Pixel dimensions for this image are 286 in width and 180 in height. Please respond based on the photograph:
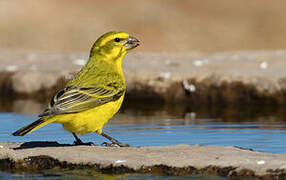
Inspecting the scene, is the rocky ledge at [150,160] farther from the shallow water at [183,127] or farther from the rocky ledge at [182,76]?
the rocky ledge at [182,76]

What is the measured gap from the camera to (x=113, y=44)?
5.77 metres

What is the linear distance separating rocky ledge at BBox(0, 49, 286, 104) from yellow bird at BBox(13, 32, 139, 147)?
102 inches

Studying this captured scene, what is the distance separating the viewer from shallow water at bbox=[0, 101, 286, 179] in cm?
592

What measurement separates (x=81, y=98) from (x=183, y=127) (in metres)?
1.81

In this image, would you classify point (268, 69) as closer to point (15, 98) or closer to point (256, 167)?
point (15, 98)

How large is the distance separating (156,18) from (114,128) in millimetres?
11899

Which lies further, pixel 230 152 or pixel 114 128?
pixel 114 128

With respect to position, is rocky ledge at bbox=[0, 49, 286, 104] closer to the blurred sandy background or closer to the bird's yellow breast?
the bird's yellow breast

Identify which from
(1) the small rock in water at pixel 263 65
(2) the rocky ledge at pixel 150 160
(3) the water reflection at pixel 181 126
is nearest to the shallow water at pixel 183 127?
(3) the water reflection at pixel 181 126

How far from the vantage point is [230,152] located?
4582 mm

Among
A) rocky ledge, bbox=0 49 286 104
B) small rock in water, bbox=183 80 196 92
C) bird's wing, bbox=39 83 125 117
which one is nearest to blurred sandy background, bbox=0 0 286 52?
Result: rocky ledge, bbox=0 49 286 104

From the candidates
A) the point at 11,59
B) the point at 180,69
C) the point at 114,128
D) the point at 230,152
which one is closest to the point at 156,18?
the point at 11,59

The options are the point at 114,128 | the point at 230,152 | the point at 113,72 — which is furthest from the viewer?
the point at 114,128

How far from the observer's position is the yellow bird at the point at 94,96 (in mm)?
4902
